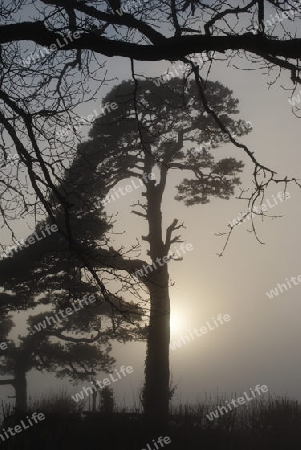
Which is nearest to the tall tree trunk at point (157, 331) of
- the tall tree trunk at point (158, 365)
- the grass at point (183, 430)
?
the tall tree trunk at point (158, 365)

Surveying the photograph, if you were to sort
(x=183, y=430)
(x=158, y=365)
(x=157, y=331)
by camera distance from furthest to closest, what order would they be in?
(x=157, y=331)
(x=158, y=365)
(x=183, y=430)

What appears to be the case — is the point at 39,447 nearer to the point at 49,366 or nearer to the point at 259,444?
the point at 259,444

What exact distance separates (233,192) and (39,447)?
1052 centimetres

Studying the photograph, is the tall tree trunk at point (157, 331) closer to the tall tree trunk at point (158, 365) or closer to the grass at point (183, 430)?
the tall tree trunk at point (158, 365)

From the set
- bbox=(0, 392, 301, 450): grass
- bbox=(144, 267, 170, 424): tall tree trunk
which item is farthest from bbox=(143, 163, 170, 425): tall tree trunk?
bbox=(0, 392, 301, 450): grass

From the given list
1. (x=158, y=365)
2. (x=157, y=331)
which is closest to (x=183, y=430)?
(x=158, y=365)

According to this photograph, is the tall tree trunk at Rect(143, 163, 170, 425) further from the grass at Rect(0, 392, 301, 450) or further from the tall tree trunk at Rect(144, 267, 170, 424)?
the grass at Rect(0, 392, 301, 450)

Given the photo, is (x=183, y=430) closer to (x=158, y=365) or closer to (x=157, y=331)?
(x=158, y=365)

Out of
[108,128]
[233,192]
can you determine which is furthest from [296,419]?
[108,128]

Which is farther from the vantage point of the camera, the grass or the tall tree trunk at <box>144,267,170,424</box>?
the tall tree trunk at <box>144,267,170,424</box>

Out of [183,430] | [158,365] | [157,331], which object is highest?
[157,331]

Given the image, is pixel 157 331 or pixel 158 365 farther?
pixel 157 331

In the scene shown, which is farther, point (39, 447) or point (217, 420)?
point (217, 420)

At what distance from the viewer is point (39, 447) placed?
9.14 meters
